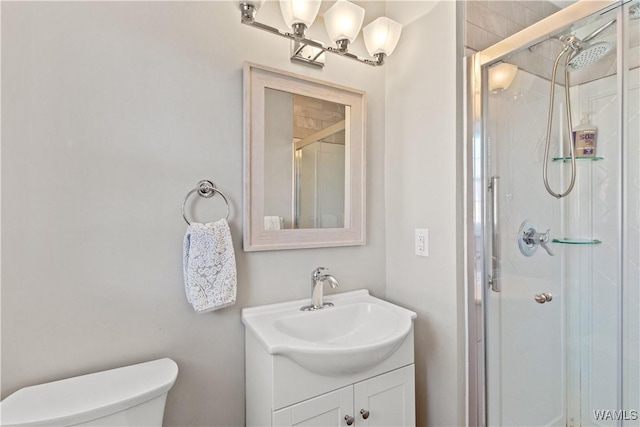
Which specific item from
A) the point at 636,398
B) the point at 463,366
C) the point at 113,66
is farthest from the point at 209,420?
the point at 636,398

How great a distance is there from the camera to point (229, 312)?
1.20 metres

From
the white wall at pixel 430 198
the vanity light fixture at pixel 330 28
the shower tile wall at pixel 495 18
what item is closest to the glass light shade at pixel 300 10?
the vanity light fixture at pixel 330 28

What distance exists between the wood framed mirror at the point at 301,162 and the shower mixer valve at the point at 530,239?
70cm

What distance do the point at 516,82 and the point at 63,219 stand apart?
69.2 inches

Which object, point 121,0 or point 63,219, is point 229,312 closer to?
point 63,219

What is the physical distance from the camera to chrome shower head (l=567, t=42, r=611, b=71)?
3.61 feet

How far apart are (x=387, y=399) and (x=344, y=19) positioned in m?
1.48

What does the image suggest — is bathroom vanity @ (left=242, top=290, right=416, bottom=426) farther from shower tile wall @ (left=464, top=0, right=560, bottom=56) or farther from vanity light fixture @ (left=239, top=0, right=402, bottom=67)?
shower tile wall @ (left=464, top=0, right=560, bottom=56)

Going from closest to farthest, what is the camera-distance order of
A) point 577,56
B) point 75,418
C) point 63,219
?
point 75,418
point 63,219
point 577,56

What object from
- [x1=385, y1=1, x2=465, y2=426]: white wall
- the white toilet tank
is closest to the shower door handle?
[x1=385, y1=1, x2=465, y2=426]: white wall

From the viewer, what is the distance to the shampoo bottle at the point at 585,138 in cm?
125

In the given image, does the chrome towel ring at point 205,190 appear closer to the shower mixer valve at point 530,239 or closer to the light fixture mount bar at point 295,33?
the light fixture mount bar at point 295,33

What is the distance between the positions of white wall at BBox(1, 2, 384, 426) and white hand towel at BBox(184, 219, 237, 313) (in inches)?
3.0

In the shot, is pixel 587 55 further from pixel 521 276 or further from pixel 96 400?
pixel 96 400
